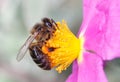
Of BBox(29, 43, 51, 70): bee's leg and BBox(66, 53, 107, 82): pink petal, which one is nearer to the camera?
BBox(66, 53, 107, 82): pink petal

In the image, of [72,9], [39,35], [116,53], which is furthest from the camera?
[72,9]

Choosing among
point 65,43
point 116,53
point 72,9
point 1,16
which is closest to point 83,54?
point 65,43

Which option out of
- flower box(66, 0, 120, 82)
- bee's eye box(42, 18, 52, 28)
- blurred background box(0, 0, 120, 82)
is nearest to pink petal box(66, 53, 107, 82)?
flower box(66, 0, 120, 82)

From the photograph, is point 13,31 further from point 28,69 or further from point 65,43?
point 65,43

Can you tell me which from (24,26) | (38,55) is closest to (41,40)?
(38,55)

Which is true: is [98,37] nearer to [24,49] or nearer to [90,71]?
[90,71]

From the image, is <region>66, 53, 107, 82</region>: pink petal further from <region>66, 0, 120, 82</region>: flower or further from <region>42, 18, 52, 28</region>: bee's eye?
<region>42, 18, 52, 28</region>: bee's eye
